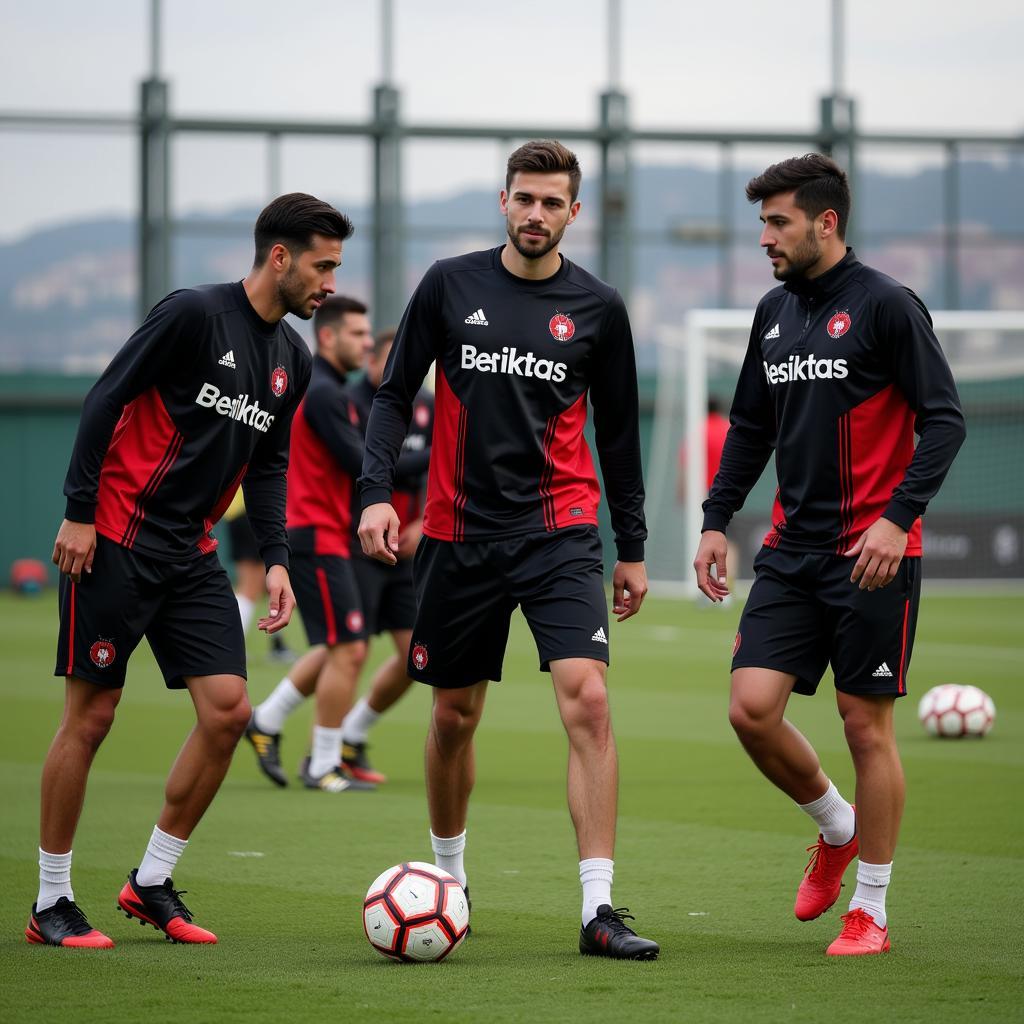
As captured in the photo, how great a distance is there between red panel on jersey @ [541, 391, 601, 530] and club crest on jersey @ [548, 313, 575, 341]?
200 mm

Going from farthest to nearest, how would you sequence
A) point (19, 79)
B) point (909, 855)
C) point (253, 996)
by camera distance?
point (19, 79), point (909, 855), point (253, 996)

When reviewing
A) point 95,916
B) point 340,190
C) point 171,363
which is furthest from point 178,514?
point 340,190

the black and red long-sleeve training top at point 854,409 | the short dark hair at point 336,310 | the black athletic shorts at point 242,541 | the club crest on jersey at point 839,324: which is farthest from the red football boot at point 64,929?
the black athletic shorts at point 242,541

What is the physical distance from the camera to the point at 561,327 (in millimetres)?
5285

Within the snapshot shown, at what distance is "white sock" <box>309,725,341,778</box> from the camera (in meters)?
8.59

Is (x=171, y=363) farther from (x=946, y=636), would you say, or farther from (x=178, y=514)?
(x=946, y=636)

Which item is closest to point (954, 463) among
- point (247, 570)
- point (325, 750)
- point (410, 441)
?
point (247, 570)

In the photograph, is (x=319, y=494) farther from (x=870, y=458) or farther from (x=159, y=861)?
(x=870, y=458)

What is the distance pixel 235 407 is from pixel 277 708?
3.69 m

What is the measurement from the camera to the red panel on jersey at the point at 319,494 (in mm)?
8633

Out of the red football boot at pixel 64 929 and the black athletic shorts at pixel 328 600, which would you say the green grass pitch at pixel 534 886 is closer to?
the red football boot at pixel 64 929

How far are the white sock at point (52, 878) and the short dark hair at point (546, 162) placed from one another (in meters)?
2.38

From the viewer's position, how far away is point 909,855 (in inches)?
262

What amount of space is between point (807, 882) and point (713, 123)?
1068 inches
